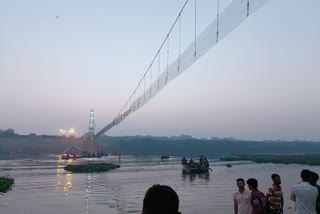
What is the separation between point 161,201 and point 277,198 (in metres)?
7.16

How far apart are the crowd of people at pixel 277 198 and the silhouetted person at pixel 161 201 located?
18.8ft

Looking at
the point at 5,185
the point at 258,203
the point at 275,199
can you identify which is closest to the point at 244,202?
the point at 258,203

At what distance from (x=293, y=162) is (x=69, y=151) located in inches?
5277

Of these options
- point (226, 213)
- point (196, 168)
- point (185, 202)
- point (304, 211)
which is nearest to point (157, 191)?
point (304, 211)

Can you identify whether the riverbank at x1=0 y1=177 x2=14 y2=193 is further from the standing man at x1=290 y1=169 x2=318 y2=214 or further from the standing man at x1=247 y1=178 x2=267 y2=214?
the standing man at x1=290 y1=169 x2=318 y2=214

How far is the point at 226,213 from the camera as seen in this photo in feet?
63.6

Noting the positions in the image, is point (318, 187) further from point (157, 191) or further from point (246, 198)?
point (157, 191)

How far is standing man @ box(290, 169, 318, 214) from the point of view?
298 inches

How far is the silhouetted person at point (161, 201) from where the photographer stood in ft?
9.69

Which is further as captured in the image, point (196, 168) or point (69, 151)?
point (69, 151)

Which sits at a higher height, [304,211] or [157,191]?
[157,191]

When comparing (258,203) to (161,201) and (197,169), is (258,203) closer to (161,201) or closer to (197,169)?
(161,201)

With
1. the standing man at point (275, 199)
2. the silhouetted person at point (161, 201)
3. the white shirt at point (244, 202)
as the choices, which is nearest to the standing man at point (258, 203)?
the white shirt at point (244, 202)

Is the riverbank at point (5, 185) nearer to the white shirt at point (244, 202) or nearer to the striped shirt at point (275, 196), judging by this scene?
the white shirt at point (244, 202)
